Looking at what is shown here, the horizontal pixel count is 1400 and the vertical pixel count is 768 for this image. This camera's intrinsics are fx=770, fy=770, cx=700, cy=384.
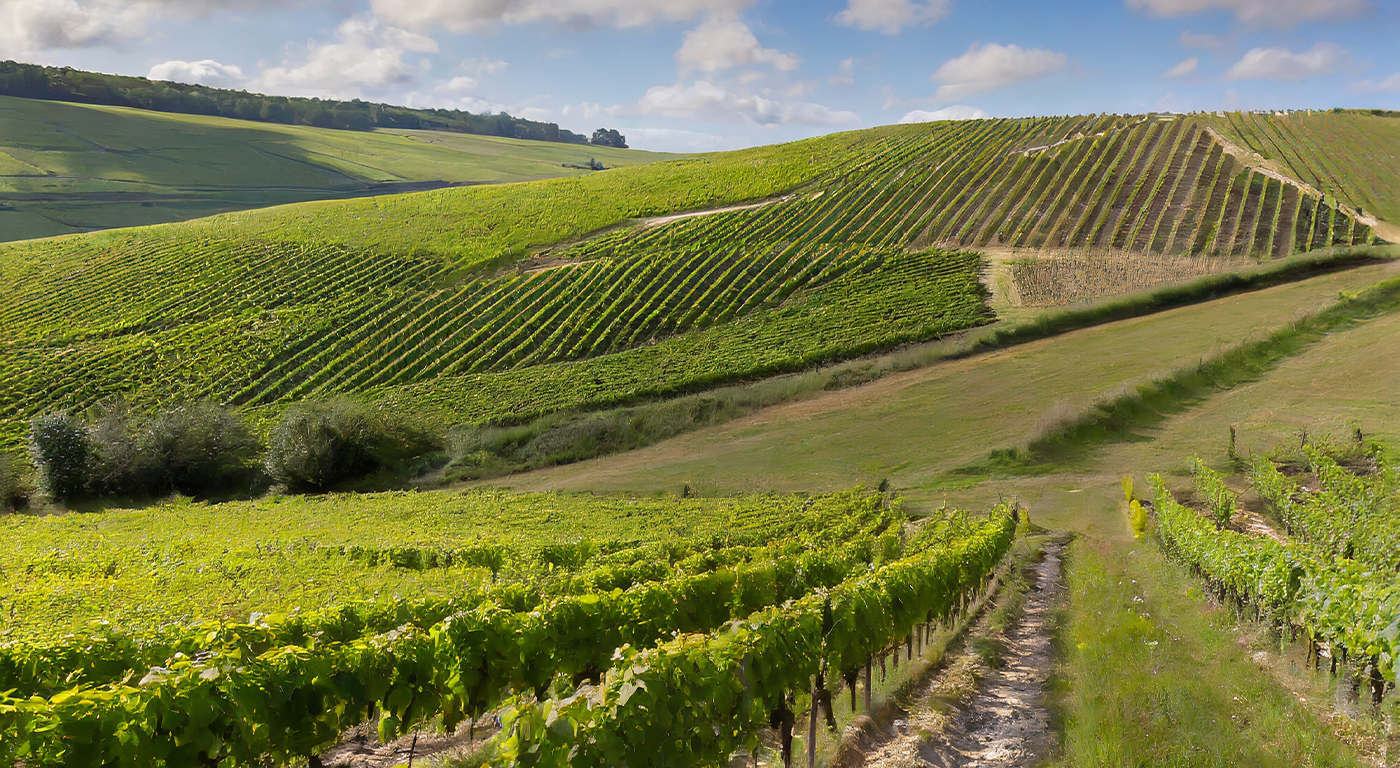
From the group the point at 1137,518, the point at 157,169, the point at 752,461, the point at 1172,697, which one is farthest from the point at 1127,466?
the point at 157,169

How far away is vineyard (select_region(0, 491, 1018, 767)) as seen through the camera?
21.1 feet

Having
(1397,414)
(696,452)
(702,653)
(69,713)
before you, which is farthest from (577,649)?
(1397,414)

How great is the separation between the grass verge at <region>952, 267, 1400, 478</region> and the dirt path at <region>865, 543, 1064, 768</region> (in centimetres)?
1939

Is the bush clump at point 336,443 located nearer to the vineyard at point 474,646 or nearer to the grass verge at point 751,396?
the grass verge at point 751,396

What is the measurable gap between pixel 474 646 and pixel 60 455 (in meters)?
40.1

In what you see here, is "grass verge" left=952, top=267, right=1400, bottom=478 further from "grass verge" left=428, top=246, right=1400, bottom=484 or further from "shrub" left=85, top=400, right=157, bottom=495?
"shrub" left=85, top=400, right=157, bottom=495

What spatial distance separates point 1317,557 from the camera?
40.6 feet

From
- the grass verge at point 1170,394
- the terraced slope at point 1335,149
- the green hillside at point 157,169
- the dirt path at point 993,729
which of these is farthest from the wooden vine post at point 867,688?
the green hillside at point 157,169

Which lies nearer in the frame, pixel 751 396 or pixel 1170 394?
pixel 1170 394

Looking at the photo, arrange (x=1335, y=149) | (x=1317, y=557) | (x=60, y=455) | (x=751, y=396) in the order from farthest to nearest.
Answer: (x=1335, y=149)
(x=751, y=396)
(x=60, y=455)
(x=1317, y=557)

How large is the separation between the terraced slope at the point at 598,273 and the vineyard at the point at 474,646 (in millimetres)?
26622

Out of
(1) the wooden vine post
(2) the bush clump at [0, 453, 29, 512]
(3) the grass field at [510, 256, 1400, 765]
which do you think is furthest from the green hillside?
(1) the wooden vine post

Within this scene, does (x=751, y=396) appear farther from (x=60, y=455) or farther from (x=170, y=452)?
(x=60, y=455)

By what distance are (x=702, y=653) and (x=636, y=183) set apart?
78.4 m
